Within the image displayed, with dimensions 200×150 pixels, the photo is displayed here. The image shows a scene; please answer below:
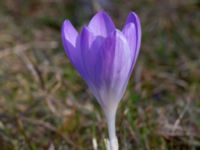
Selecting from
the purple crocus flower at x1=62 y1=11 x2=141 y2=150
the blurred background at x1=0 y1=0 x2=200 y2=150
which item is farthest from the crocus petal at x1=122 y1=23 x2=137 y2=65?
the blurred background at x1=0 y1=0 x2=200 y2=150

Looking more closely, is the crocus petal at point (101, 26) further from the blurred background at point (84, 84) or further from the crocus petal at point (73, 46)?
the blurred background at point (84, 84)

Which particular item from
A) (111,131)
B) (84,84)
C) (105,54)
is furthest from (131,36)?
(84,84)

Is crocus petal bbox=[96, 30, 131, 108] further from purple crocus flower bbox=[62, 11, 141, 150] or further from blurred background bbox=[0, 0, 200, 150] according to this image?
blurred background bbox=[0, 0, 200, 150]

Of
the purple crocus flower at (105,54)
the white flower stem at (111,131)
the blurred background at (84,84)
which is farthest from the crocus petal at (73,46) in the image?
the blurred background at (84,84)

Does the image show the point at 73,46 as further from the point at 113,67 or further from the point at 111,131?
the point at 111,131

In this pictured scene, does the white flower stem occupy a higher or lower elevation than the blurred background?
lower
